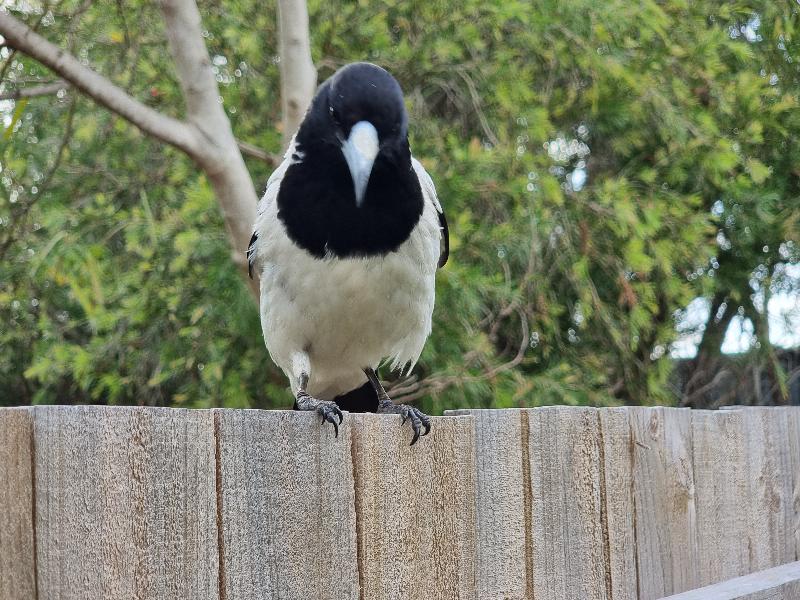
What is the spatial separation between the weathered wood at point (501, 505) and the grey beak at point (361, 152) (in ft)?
2.16

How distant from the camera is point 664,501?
216 centimetres

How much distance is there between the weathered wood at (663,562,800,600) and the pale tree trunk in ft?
6.39

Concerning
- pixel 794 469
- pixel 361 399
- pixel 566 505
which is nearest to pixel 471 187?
pixel 361 399

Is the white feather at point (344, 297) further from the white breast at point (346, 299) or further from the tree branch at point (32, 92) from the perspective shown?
the tree branch at point (32, 92)

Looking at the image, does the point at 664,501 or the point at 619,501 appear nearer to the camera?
the point at 619,501

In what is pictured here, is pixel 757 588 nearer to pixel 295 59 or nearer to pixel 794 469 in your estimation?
pixel 794 469

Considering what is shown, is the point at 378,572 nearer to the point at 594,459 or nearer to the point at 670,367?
the point at 594,459

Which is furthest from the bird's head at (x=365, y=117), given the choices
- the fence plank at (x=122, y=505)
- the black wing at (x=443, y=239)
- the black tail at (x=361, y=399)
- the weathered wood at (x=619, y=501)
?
the fence plank at (x=122, y=505)

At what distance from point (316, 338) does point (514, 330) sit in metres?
2.62

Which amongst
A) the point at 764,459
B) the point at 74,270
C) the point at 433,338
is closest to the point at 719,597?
the point at 764,459

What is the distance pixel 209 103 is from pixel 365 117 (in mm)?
1452

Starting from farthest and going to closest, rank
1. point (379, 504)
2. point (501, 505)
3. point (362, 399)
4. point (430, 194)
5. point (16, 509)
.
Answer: point (362, 399) < point (430, 194) < point (501, 505) < point (379, 504) < point (16, 509)

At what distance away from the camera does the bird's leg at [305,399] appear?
1640 millimetres

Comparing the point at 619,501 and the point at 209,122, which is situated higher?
the point at 209,122
